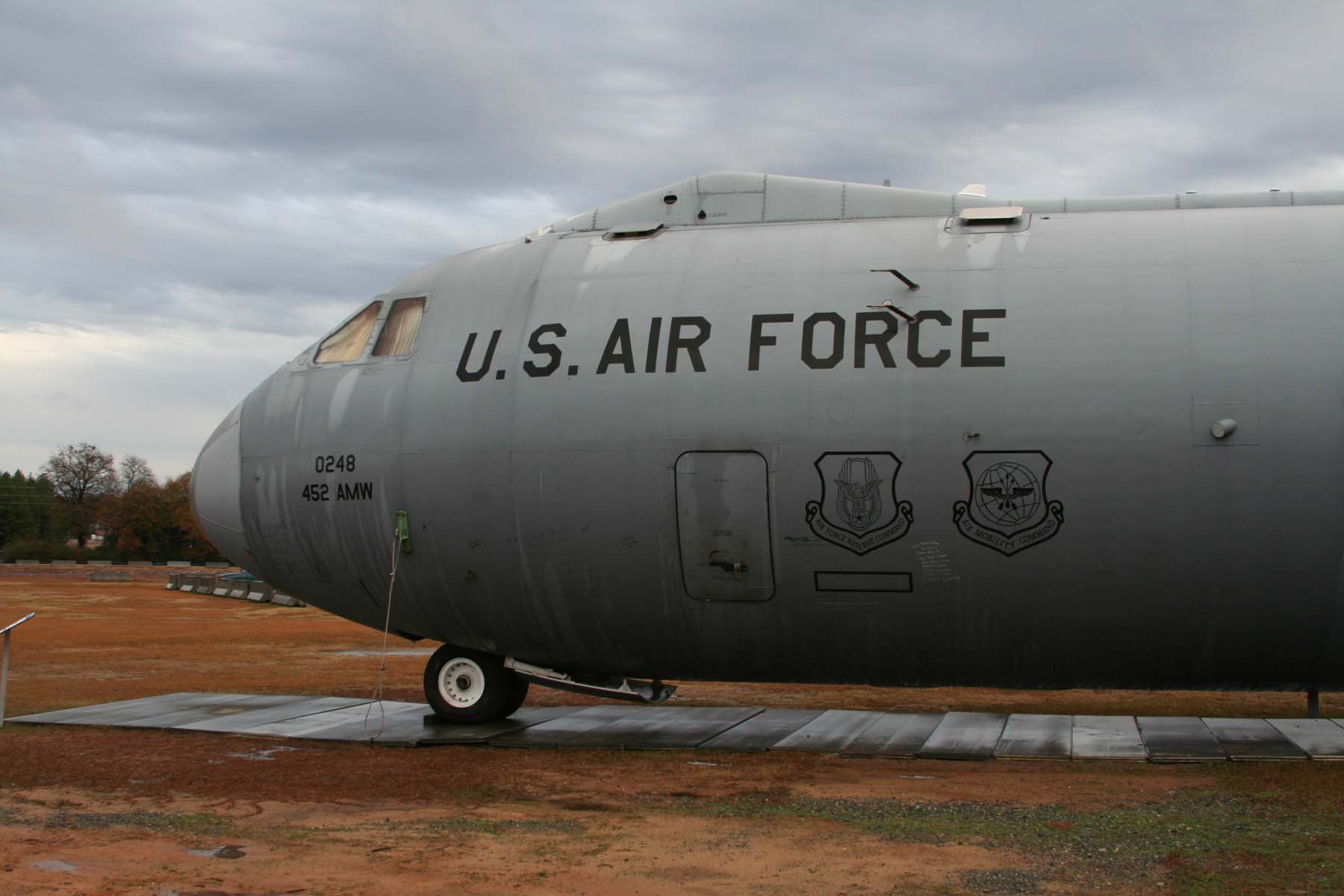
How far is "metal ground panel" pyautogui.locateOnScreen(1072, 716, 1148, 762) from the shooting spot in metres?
11.6

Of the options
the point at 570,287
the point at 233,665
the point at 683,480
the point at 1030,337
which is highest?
the point at 570,287

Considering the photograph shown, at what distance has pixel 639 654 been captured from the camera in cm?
1196

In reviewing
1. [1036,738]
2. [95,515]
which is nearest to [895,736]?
[1036,738]

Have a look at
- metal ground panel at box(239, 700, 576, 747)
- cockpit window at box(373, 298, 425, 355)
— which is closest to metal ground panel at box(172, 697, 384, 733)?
metal ground panel at box(239, 700, 576, 747)

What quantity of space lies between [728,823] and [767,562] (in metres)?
2.70

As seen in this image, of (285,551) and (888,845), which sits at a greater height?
(285,551)

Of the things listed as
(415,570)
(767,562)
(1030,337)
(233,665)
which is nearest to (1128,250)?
(1030,337)

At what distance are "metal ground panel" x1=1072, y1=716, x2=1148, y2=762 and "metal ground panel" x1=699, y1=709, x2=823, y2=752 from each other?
3.10 m

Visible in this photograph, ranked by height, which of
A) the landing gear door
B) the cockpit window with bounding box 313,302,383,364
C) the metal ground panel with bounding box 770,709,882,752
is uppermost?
the cockpit window with bounding box 313,302,383,364

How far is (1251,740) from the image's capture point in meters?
12.2

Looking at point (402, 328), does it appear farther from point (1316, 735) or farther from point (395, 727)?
point (1316, 735)

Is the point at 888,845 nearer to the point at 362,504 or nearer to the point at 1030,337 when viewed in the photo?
the point at 1030,337

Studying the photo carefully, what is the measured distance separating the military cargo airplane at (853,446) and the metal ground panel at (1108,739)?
1153mm

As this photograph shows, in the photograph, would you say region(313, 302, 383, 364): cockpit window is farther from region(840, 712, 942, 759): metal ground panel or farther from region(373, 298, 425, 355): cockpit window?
region(840, 712, 942, 759): metal ground panel
